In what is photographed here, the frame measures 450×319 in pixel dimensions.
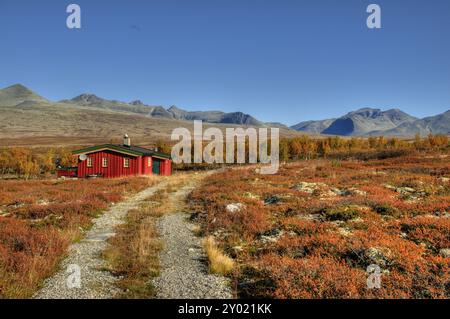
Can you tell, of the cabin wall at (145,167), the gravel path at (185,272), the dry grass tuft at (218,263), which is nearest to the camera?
the gravel path at (185,272)

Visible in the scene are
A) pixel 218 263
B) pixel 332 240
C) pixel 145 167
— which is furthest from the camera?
pixel 145 167

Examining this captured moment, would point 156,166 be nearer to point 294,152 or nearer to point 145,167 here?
point 145,167

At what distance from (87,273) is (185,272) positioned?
2.73 meters

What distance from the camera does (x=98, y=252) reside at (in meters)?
11.0

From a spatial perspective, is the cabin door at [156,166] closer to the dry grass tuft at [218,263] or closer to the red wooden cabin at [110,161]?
Result: the red wooden cabin at [110,161]

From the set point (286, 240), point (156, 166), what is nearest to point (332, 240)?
point (286, 240)

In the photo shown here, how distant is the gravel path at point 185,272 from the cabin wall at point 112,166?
1115 inches

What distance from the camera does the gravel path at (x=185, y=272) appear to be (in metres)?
7.77

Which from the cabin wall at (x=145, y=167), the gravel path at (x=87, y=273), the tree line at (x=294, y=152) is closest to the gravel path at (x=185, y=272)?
the gravel path at (x=87, y=273)

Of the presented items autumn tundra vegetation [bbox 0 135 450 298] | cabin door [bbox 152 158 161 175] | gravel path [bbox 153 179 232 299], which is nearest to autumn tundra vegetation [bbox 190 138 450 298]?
autumn tundra vegetation [bbox 0 135 450 298]

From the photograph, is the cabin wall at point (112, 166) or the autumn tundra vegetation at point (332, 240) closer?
the autumn tundra vegetation at point (332, 240)

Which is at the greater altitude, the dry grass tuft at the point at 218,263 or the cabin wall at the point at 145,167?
the cabin wall at the point at 145,167

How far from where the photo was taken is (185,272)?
9.15 meters
